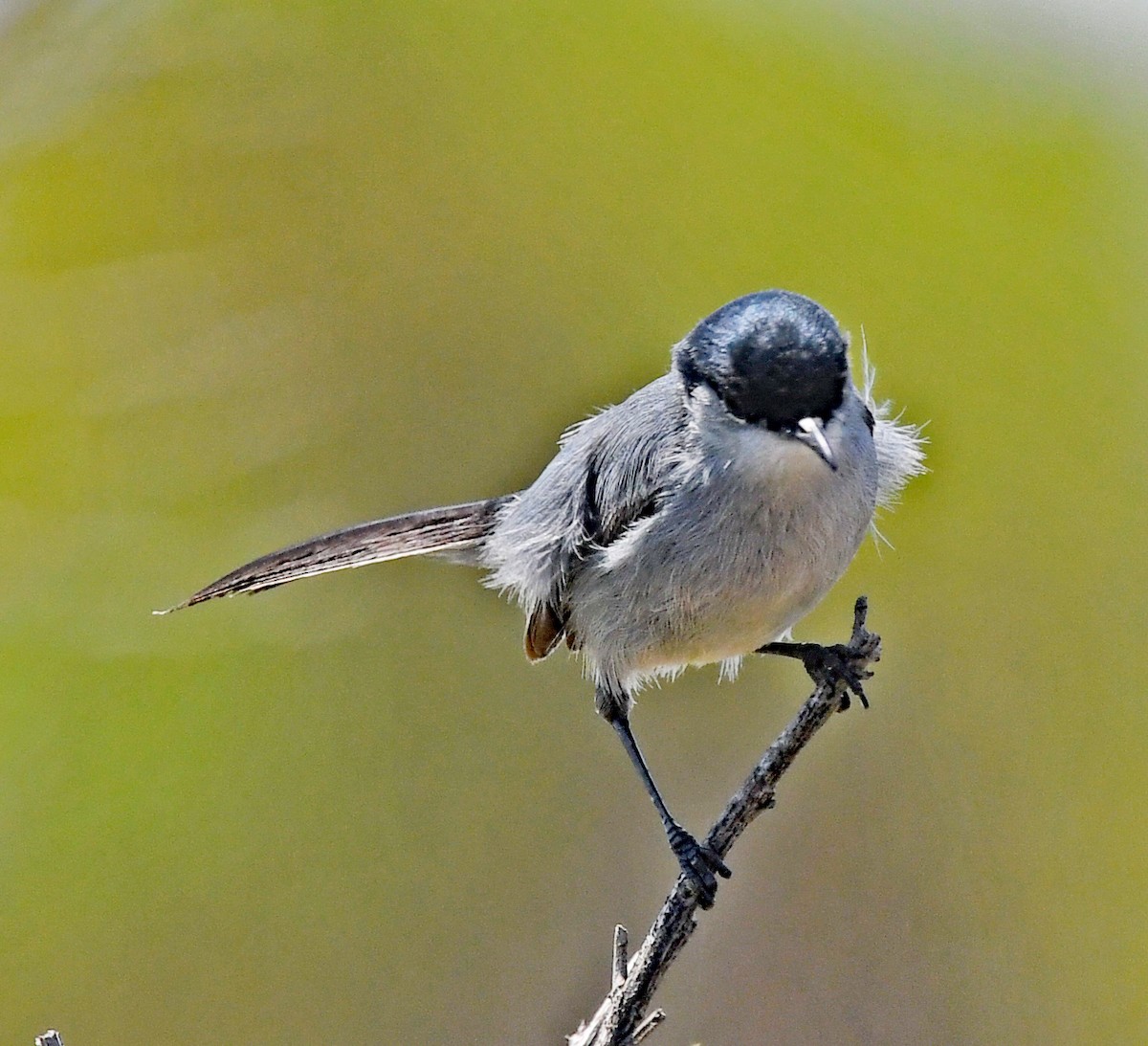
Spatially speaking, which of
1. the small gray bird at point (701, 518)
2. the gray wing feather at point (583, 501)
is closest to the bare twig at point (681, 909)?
the small gray bird at point (701, 518)

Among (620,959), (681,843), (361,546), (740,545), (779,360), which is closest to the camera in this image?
(620,959)

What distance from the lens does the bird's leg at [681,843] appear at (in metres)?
1.91

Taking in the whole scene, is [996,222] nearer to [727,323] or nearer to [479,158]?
[479,158]

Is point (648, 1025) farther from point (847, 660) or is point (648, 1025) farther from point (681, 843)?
point (847, 660)

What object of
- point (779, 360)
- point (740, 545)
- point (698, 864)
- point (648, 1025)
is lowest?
→ point (648, 1025)

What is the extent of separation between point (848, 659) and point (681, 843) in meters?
0.43

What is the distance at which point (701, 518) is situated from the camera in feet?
6.38

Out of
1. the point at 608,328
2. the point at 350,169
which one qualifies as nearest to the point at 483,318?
the point at 608,328

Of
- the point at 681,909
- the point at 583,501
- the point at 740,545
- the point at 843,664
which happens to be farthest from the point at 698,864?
the point at 583,501

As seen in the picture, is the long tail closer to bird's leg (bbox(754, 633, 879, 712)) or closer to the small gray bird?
the small gray bird

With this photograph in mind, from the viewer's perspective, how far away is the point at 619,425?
218 cm

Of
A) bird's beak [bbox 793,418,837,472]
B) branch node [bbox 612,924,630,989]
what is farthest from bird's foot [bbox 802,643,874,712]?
branch node [bbox 612,924,630,989]

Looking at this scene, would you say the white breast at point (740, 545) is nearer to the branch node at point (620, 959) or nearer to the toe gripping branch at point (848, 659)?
the toe gripping branch at point (848, 659)

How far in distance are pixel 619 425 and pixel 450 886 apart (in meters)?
1.60
